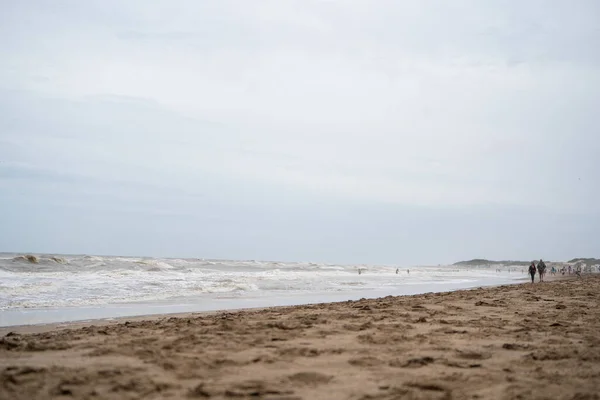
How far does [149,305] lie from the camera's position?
13.4m

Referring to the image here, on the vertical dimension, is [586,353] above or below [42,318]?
above

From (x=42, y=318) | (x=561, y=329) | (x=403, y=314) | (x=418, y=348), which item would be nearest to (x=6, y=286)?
(x=42, y=318)

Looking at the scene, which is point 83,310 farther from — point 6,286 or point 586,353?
point 586,353

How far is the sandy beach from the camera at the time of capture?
392 cm

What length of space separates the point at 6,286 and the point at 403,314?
46.3ft

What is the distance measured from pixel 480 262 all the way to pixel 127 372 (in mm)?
185374

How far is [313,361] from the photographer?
4.88m

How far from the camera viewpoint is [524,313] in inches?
350

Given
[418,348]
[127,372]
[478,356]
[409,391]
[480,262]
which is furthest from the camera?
[480,262]

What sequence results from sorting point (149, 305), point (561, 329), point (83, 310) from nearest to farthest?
point (561, 329) → point (83, 310) → point (149, 305)

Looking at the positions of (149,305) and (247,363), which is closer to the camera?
(247,363)

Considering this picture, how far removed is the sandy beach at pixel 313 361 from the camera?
12.9 ft

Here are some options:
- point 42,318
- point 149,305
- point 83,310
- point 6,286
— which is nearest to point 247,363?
point 42,318

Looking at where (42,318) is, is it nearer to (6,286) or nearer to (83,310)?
(83,310)
